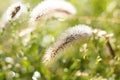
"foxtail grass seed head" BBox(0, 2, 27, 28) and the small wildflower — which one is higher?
"foxtail grass seed head" BBox(0, 2, 27, 28)

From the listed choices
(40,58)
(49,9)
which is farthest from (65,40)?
(40,58)

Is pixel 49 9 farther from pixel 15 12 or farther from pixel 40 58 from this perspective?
pixel 40 58

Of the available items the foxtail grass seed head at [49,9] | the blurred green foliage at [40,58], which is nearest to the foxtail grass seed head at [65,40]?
the blurred green foliage at [40,58]

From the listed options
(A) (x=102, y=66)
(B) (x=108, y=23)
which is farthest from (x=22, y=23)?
(B) (x=108, y=23)

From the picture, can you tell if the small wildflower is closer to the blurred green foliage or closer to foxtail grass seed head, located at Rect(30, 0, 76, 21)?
the blurred green foliage

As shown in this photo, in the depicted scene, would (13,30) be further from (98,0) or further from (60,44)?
(98,0)

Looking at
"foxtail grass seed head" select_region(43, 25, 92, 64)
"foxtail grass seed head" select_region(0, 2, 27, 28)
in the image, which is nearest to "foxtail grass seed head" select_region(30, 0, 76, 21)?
"foxtail grass seed head" select_region(0, 2, 27, 28)
